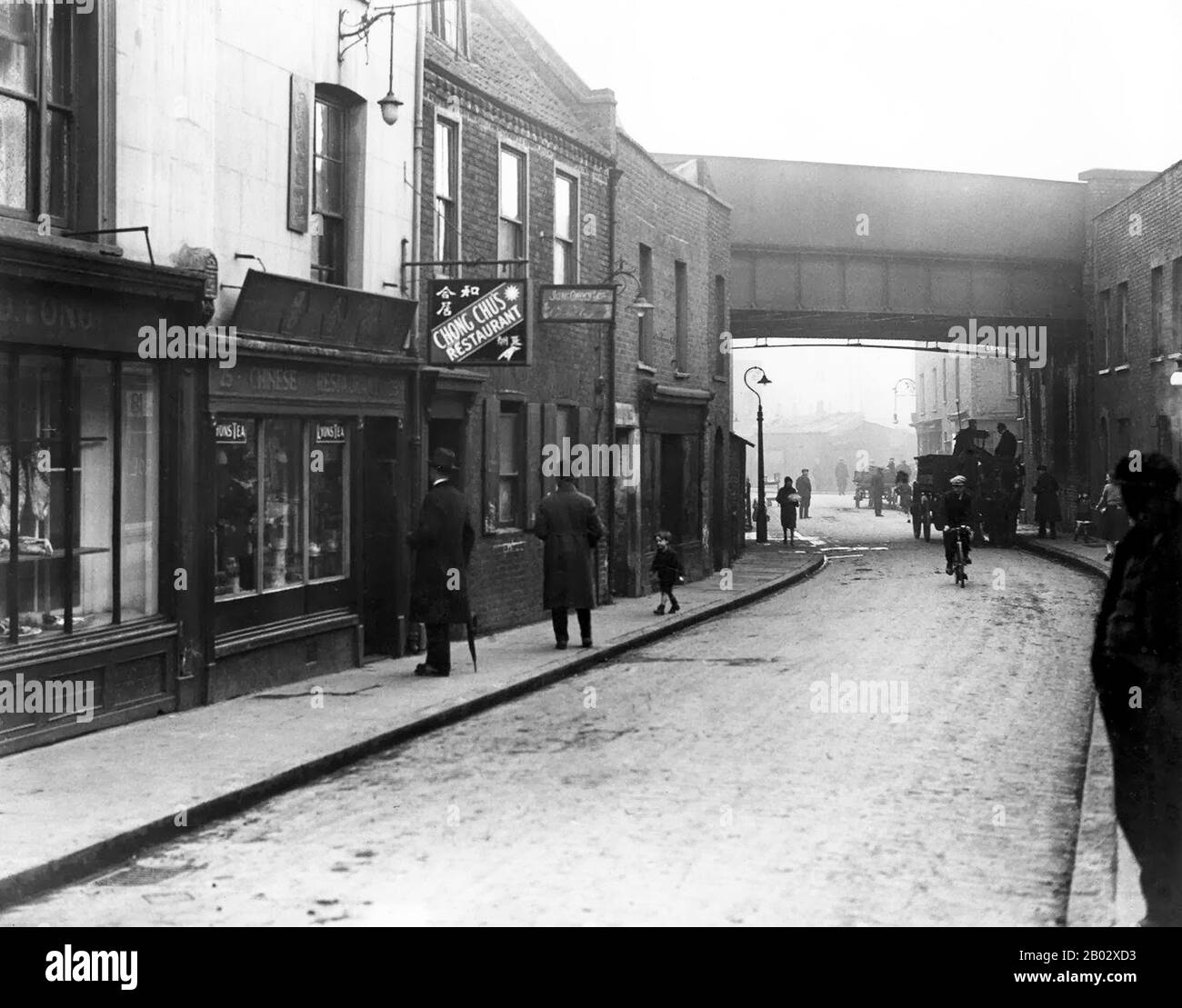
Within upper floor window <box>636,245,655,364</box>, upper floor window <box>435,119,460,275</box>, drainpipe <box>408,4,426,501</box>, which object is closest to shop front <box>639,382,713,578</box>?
upper floor window <box>636,245,655,364</box>

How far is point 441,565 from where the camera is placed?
42.5ft

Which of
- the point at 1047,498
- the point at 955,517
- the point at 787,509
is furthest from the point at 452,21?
the point at 1047,498

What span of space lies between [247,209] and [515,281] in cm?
316

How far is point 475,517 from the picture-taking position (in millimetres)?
16984

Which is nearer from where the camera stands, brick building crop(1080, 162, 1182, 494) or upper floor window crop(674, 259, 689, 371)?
upper floor window crop(674, 259, 689, 371)

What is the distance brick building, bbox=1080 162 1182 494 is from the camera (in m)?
30.2

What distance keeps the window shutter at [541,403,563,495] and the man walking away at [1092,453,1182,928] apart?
13.4m

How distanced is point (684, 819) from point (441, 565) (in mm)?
5740

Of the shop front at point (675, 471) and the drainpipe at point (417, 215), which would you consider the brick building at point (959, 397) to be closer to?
the shop front at point (675, 471)

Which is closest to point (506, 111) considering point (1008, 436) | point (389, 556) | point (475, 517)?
point (475, 517)

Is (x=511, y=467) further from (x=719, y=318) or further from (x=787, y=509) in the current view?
(x=787, y=509)

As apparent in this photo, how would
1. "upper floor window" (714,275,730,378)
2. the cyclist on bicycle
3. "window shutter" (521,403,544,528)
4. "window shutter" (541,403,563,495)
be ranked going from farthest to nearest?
"upper floor window" (714,275,730,378) → the cyclist on bicycle → "window shutter" (541,403,563,495) → "window shutter" (521,403,544,528)

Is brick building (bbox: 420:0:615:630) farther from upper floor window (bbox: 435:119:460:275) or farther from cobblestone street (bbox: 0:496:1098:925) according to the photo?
cobblestone street (bbox: 0:496:1098:925)
